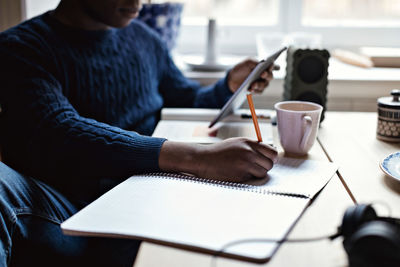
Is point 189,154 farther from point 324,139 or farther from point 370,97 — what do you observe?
point 370,97

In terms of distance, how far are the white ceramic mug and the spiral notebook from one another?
132 mm

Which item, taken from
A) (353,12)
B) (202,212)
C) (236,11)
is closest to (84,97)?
(202,212)

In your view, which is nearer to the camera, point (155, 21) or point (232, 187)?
point (232, 187)

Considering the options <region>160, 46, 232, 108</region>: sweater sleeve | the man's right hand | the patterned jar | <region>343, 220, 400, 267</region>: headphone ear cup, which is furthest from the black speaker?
<region>343, 220, 400, 267</region>: headphone ear cup

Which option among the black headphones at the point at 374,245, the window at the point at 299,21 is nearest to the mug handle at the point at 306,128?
the black headphones at the point at 374,245

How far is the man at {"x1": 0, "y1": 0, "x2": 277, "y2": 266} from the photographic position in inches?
31.0

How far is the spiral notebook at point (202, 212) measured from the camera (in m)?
0.54

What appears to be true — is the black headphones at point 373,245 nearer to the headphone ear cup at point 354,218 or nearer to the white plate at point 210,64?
the headphone ear cup at point 354,218

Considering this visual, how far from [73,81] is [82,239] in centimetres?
46

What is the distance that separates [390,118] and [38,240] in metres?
0.75

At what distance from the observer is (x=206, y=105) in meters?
→ 1.44

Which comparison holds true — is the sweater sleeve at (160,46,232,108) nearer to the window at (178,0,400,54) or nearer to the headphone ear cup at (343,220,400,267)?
the window at (178,0,400,54)

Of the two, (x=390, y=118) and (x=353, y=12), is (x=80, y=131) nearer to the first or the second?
(x=390, y=118)

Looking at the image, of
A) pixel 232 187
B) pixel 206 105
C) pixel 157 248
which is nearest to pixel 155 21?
pixel 206 105
